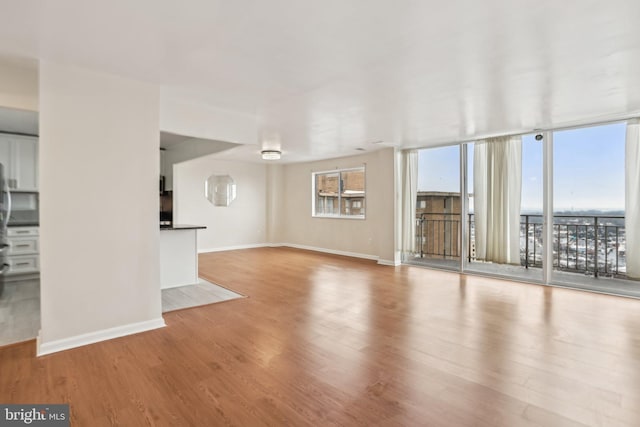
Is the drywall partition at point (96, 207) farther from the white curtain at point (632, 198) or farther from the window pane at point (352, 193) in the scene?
the white curtain at point (632, 198)

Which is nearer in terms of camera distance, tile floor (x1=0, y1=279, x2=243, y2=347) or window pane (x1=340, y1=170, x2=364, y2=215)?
tile floor (x1=0, y1=279, x2=243, y2=347)

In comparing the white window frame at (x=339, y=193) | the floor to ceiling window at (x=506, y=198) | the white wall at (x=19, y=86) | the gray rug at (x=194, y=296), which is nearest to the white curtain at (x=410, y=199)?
the floor to ceiling window at (x=506, y=198)

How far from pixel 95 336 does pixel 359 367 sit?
2302mm

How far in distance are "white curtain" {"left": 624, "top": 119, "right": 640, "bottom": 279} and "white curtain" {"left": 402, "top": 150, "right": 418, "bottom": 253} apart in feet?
10.2

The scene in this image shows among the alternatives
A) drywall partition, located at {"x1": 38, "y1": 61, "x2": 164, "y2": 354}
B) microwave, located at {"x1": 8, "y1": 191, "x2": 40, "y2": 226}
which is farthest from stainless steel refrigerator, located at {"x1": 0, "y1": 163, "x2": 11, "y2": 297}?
drywall partition, located at {"x1": 38, "y1": 61, "x2": 164, "y2": 354}

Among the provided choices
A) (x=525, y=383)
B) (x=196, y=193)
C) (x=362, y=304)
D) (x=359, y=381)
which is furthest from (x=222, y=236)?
(x=525, y=383)

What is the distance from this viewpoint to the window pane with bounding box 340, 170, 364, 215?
790cm

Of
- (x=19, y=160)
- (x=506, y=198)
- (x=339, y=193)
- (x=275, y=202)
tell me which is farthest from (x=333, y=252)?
(x=19, y=160)

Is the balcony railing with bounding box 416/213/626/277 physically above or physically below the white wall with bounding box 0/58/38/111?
below

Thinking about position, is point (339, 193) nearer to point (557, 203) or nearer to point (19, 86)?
point (557, 203)

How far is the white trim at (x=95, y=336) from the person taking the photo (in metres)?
2.62

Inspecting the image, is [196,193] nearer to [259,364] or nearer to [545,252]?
[259,364]

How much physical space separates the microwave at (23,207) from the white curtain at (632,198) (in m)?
8.50

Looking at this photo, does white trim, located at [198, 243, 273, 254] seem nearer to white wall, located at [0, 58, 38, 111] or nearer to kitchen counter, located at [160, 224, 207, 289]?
kitchen counter, located at [160, 224, 207, 289]
